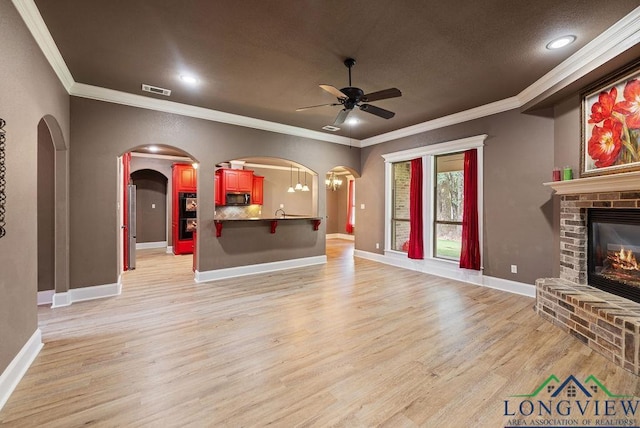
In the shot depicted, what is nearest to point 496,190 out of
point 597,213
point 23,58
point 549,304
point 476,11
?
point 597,213

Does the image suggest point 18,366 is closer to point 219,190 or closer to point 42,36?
point 42,36

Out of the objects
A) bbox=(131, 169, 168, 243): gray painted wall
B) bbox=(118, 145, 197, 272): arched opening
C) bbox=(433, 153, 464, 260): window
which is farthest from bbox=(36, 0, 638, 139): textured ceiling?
bbox=(131, 169, 168, 243): gray painted wall

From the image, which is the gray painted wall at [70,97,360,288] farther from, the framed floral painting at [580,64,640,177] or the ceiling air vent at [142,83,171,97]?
the framed floral painting at [580,64,640,177]

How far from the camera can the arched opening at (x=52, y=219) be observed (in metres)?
3.67

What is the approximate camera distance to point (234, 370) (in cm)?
228

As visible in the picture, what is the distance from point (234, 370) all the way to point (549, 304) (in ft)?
11.4

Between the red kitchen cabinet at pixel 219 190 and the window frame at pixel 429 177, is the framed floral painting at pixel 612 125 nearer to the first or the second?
the window frame at pixel 429 177

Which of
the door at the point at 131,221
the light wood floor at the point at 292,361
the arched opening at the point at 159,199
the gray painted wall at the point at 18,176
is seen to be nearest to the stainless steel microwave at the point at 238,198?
the arched opening at the point at 159,199

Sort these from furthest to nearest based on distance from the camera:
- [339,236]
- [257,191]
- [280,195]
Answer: [339,236]
[280,195]
[257,191]

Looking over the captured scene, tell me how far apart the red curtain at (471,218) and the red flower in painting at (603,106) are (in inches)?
64.7

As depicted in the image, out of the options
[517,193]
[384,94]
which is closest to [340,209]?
[517,193]

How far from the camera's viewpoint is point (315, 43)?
9.34 ft

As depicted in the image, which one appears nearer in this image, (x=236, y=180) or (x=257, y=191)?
(x=236, y=180)

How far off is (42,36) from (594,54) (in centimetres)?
532
